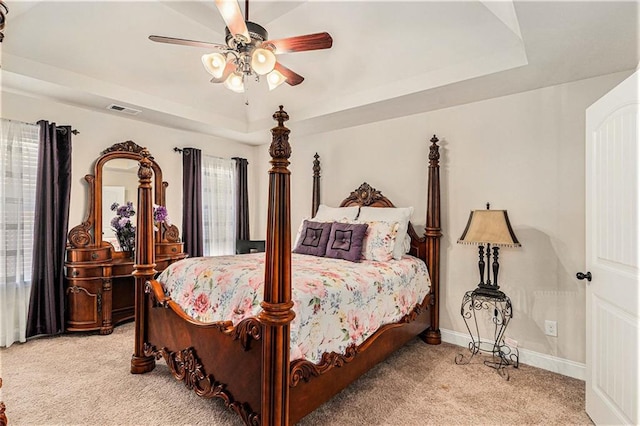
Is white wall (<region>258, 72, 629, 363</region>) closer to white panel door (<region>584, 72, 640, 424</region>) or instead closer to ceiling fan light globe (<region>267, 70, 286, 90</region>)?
white panel door (<region>584, 72, 640, 424</region>)

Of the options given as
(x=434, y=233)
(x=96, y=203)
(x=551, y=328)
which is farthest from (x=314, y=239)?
(x=96, y=203)

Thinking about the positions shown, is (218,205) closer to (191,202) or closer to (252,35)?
(191,202)

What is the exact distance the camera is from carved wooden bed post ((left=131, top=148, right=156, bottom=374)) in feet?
8.50

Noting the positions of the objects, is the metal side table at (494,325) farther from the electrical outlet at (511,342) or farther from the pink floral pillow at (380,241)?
the pink floral pillow at (380,241)

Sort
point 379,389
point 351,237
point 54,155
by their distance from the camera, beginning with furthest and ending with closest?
point 54,155, point 351,237, point 379,389

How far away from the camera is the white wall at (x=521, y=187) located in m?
2.76

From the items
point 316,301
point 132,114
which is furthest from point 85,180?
point 316,301

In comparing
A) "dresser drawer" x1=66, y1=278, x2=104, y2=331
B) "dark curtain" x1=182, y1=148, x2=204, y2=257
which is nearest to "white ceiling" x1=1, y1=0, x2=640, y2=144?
"dark curtain" x1=182, y1=148, x2=204, y2=257

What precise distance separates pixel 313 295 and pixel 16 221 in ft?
10.5

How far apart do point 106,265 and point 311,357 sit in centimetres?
277

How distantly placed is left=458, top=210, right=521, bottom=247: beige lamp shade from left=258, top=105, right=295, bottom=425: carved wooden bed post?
182 centimetres

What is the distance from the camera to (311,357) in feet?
6.14

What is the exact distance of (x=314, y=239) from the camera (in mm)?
3422

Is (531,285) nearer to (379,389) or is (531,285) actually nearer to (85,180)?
(379,389)
